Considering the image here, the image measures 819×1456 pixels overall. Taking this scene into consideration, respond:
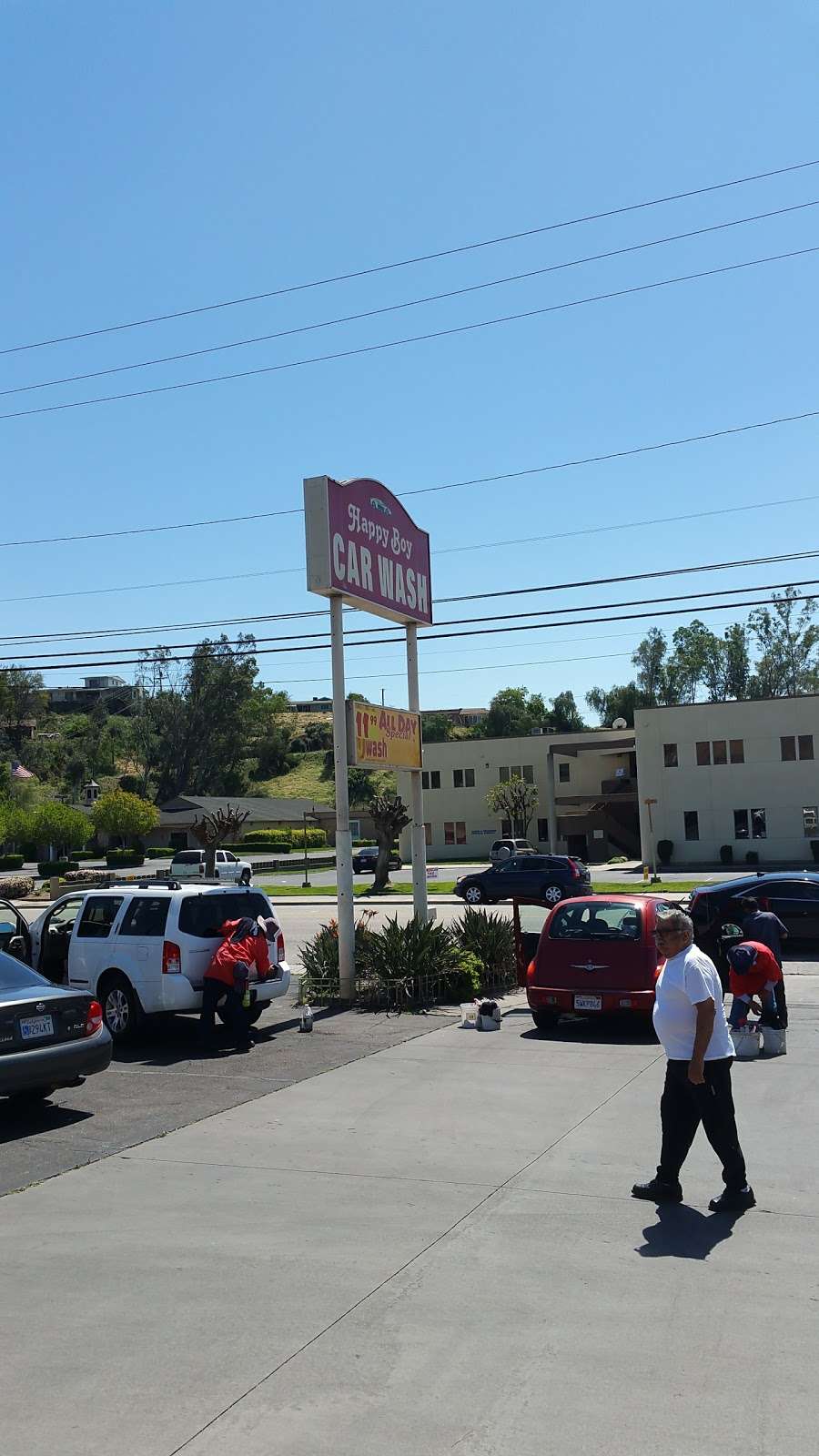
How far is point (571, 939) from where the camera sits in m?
12.9

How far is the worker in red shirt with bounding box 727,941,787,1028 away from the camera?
1123 cm

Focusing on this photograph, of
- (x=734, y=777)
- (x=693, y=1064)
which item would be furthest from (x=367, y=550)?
(x=734, y=777)

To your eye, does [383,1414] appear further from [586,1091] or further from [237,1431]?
[586,1091]

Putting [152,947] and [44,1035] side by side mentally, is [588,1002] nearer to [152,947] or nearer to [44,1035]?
[152,947]

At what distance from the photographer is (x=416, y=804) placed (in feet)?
57.7

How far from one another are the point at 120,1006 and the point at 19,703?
4663 inches

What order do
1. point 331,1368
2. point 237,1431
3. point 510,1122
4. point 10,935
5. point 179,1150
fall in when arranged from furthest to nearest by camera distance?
1. point 10,935
2. point 510,1122
3. point 179,1150
4. point 331,1368
5. point 237,1431

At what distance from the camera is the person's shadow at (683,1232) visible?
602cm

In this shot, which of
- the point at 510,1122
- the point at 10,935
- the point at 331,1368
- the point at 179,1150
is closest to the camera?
the point at 331,1368

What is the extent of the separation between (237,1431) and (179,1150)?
419 centimetres

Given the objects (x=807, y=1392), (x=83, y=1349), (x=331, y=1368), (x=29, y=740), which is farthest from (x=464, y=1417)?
(x=29, y=740)

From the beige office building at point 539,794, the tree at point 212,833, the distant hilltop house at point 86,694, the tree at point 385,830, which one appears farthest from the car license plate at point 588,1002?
the distant hilltop house at point 86,694

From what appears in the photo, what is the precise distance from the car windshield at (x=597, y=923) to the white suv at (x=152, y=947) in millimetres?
3093

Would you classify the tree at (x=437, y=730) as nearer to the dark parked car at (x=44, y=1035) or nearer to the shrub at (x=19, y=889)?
the shrub at (x=19, y=889)
